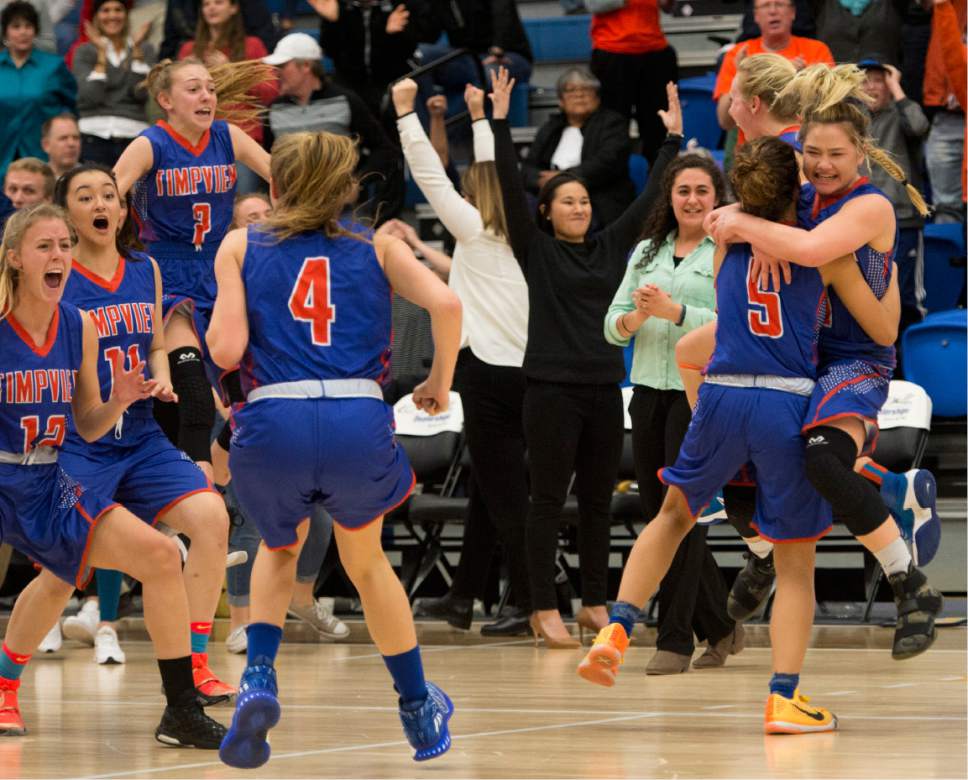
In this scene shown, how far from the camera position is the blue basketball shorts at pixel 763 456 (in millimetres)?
4621

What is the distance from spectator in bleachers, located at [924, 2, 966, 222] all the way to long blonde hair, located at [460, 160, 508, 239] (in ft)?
10.7

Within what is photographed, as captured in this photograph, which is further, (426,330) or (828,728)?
(426,330)

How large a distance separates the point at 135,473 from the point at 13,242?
0.79 meters

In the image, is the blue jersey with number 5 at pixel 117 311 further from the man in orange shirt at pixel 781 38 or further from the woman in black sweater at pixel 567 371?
the man in orange shirt at pixel 781 38

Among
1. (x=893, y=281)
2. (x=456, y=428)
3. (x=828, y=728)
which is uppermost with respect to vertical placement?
(x=893, y=281)

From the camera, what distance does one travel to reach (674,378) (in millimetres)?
6309

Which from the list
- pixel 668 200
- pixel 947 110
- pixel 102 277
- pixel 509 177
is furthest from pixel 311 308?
pixel 947 110

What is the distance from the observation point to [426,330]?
9.73 meters

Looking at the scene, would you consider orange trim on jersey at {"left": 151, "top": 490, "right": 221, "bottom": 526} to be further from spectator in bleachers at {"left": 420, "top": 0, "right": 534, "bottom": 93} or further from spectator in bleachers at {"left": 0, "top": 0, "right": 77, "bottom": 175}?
spectator in bleachers at {"left": 0, "top": 0, "right": 77, "bottom": 175}

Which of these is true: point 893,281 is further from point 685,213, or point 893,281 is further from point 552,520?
point 552,520

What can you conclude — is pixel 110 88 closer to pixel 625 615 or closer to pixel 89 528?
pixel 89 528

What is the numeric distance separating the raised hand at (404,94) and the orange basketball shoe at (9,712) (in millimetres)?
3158

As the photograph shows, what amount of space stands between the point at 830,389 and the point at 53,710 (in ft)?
9.28

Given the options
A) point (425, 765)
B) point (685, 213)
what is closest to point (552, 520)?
point (685, 213)
